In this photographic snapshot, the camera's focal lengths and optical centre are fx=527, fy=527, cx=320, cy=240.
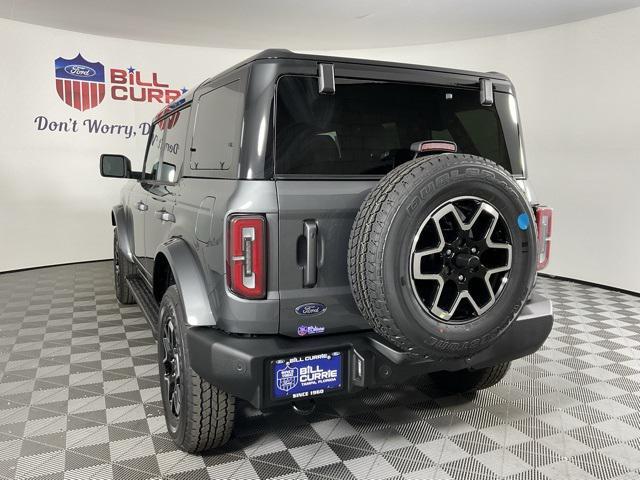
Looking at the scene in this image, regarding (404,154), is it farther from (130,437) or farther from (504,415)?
(130,437)

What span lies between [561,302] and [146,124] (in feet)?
18.6

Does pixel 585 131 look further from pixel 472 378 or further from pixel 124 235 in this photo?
pixel 124 235

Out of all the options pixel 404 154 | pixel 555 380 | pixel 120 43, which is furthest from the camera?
pixel 120 43

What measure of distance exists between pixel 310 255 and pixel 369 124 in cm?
59

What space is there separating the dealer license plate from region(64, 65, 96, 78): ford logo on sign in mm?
6244

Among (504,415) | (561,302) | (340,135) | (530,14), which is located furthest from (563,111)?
(340,135)

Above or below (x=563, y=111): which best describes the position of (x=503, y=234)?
below

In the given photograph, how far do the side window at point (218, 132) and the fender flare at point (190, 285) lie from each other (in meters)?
0.36

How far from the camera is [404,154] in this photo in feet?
7.11

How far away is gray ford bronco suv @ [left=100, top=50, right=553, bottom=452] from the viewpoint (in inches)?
72.1

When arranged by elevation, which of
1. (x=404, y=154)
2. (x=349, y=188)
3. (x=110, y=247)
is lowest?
(x=110, y=247)

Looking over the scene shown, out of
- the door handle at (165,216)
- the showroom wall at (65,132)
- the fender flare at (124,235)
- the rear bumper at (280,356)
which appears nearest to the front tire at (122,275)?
the fender flare at (124,235)

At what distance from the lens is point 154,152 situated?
3689 mm

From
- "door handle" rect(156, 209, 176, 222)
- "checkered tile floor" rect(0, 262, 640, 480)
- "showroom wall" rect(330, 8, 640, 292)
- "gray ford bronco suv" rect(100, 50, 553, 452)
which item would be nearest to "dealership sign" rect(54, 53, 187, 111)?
"checkered tile floor" rect(0, 262, 640, 480)
